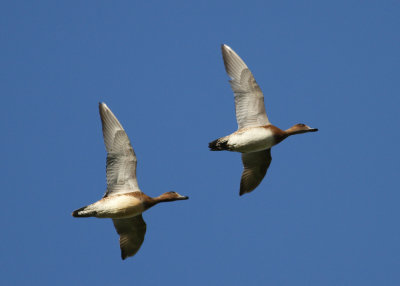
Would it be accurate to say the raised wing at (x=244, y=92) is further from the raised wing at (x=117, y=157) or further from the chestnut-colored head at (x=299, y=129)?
the raised wing at (x=117, y=157)

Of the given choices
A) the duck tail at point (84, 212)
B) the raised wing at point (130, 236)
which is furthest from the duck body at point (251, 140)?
the duck tail at point (84, 212)

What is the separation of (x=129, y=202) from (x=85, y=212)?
151 centimetres

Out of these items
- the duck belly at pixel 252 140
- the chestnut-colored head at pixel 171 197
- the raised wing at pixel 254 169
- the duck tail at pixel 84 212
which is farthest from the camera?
the raised wing at pixel 254 169

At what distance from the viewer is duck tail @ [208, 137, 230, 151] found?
2798 centimetres

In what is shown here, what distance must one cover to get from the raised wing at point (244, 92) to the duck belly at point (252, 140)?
385mm

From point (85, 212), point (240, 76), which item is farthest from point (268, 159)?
point (85, 212)

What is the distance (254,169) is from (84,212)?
6506 mm

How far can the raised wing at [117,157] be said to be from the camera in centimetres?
2670

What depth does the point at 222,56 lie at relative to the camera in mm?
28219

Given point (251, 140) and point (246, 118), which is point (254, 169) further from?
point (246, 118)

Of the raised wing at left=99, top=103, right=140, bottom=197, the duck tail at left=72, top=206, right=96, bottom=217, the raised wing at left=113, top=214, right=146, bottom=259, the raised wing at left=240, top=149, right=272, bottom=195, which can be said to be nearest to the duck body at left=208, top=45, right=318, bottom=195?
the raised wing at left=240, top=149, right=272, bottom=195

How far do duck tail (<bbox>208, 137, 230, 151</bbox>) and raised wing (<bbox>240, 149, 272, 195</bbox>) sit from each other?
140 cm

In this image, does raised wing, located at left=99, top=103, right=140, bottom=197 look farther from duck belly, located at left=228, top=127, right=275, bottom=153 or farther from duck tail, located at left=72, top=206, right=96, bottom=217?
duck belly, located at left=228, top=127, right=275, bottom=153

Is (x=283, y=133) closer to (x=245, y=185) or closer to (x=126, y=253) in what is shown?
(x=245, y=185)
